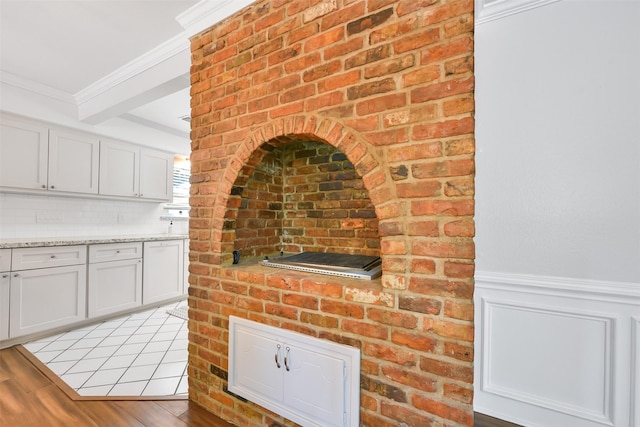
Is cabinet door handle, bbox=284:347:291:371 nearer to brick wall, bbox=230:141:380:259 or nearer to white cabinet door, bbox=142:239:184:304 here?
brick wall, bbox=230:141:380:259

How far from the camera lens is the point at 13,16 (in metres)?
1.96

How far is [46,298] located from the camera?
2.83m

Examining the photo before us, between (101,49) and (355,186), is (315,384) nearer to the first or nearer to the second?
(355,186)

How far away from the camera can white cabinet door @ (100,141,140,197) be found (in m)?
3.48

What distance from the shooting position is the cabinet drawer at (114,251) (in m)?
3.15

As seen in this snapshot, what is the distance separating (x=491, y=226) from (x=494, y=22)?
1362 millimetres

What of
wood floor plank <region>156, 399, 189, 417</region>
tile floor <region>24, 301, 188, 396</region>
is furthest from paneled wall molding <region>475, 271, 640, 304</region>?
tile floor <region>24, 301, 188, 396</region>

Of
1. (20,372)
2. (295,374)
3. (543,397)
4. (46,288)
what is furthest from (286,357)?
(46,288)

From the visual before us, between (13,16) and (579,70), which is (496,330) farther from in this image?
(13,16)

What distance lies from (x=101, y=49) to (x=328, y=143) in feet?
7.26

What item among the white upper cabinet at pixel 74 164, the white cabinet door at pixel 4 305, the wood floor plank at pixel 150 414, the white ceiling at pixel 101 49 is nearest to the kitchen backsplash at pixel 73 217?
the white upper cabinet at pixel 74 164

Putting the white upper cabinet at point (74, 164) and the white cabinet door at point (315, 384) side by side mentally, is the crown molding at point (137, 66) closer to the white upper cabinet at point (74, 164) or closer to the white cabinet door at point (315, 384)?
the white upper cabinet at point (74, 164)

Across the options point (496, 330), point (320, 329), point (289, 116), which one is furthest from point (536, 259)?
point (289, 116)

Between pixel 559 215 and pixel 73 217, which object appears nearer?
pixel 559 215
